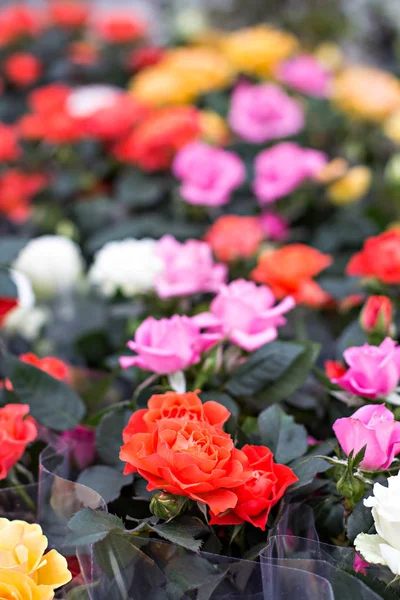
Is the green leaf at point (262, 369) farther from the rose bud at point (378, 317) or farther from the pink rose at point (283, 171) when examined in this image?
the pink rose at point (283, 171)

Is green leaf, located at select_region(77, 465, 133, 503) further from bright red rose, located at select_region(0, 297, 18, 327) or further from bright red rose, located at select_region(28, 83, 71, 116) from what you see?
bright red rose, located at select_region(28, 83, 71, 116)

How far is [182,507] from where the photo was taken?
0.55m

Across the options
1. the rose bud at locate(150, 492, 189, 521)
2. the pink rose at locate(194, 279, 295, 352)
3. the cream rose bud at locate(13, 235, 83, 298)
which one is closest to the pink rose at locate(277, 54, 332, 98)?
the cream rose bud at locate(13, 235, 83, 298)

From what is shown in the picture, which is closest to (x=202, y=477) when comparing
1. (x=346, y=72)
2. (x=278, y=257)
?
(x=278, y=257)

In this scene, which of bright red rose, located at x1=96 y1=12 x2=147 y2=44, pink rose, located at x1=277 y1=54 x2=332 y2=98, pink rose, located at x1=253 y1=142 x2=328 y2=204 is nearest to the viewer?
pink rose, located at x1=253 y1=142 x2=328 y2=204

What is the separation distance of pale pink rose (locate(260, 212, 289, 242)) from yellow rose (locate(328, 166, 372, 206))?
4.3 inches

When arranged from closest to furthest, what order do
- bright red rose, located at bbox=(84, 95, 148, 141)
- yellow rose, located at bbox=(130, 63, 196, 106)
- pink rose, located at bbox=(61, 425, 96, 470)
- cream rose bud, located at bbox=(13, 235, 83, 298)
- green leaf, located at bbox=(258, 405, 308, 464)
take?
green leaf, located at bbox=(258, 405, 308, 464) < pink rose, located at bbox=(61, 425, 96, 470) < cream rose bud, located at bbox=(13, 235, 83, 298) < bright red rose, located at bbox=(84, 95, 148, 141) < yellow rose, located at bbox=(130, 63, 196, 106)

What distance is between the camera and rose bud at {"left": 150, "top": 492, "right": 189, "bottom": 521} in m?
0.54

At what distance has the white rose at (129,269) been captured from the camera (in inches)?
40.2

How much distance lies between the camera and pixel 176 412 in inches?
23.0

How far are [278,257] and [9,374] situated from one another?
1.24 feet

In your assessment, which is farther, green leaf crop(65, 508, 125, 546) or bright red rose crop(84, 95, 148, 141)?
bright red rose crop(84, 95, 148, 141)

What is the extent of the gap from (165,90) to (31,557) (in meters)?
1.24

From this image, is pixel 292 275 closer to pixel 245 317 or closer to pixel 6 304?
pixel 245 317
